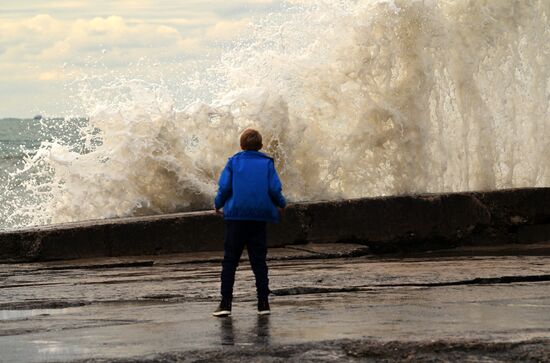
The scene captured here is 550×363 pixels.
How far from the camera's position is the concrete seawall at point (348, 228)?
1155 centimetres

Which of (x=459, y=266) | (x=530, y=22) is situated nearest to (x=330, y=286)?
(x=459, y=266)

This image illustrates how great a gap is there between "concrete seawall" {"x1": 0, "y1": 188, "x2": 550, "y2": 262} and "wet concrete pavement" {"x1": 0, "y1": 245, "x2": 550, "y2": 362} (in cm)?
26

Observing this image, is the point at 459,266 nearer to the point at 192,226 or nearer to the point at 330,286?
the point at 330,286

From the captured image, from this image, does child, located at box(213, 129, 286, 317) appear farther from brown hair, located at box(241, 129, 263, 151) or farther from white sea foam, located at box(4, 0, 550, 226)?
white sea foam, located at box(4, 0, 550, 226)

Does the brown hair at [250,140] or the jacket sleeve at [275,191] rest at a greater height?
the brown hair at [250,140]

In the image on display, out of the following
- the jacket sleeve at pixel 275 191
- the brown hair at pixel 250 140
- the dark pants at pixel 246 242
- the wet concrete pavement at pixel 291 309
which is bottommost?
the wet concrete pavement at pixel 291 309

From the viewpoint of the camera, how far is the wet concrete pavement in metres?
5.81

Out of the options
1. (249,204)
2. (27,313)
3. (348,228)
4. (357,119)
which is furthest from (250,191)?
(357,119)

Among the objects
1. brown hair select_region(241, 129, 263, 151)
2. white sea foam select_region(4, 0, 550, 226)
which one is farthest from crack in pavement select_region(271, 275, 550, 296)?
white sea foam select_region(4, 0, 550, 226)

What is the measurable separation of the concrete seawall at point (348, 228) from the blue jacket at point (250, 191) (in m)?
3.95

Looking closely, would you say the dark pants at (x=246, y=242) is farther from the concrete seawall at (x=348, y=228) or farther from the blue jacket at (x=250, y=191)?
the concrete seawall at (x=348, y=228)

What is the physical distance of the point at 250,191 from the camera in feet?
24.7

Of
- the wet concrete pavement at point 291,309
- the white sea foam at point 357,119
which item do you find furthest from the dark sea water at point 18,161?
the wet concrete pavement at point 291,309

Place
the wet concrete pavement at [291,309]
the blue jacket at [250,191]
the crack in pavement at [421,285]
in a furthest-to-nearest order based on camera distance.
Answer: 1. the crack in pavement at [421,285]
2. the blue jacket at [250,191]
3. the wet concrete pavement at [291,309]
